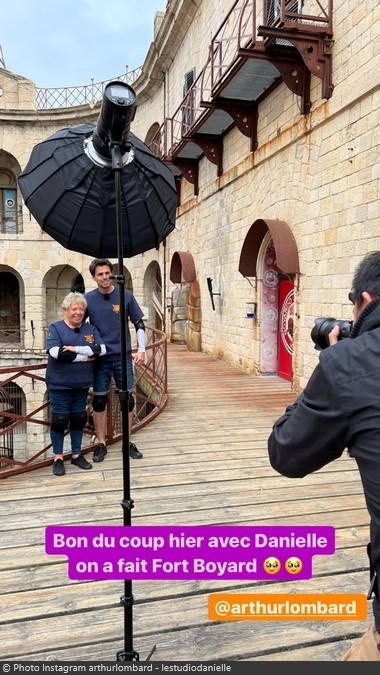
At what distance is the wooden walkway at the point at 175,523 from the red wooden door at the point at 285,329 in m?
3.18

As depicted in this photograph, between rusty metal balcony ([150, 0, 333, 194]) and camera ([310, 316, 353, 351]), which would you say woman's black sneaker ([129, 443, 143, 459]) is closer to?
camera ([310, 316, 353, 351])

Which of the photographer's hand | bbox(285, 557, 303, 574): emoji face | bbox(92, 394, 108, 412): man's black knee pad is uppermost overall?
the photographer's hand

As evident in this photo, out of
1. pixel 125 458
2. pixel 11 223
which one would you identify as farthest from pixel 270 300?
pixel 11 223

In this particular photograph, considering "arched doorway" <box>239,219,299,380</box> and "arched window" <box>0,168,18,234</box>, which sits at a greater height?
"arched window" <box>0,168,18,234</box>

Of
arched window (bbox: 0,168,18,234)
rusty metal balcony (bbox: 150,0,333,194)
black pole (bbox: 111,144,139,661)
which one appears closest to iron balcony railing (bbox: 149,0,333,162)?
rusty metal balcony (bbox: 150,0,333,194)

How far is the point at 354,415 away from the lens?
1117 mm

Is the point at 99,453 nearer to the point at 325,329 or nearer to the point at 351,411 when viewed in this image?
the point at 325,329

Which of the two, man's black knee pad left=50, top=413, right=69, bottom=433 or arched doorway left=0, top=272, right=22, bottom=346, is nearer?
man's black knee pad left=50, top=413, right=69, bottom=433

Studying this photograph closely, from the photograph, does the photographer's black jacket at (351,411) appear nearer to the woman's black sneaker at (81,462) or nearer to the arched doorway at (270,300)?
the woman's black sneaker at (81,462)

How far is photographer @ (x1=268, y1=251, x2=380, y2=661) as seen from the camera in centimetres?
110

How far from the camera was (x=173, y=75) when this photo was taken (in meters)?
15.4

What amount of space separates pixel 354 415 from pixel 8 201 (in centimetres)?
2471

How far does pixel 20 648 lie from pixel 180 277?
13.3 meters

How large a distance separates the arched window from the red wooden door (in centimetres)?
1776
